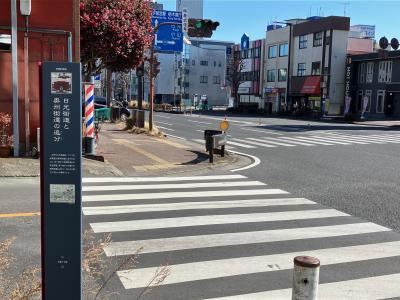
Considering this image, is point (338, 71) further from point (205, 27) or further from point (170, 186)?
point (170, 186)

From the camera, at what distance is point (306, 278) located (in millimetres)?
3135

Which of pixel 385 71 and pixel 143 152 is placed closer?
pixel 143 152

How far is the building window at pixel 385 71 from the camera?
50.2m

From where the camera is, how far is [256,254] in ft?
19.1

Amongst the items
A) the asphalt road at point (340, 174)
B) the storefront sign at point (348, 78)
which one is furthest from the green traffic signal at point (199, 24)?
the storefront sign at point (348, 78)

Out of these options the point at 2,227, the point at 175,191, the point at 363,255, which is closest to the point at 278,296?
the point at 363,255

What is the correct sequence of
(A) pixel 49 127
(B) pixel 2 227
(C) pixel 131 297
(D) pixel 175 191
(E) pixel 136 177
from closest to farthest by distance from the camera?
(A) pixel 49 127 < (C) pixel 131 297 < (B) pixel 2 227 < (D) pixel 175 191 < (E) pixel 136 177

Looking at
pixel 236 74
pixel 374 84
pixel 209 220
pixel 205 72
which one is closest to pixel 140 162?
pixel 209 220

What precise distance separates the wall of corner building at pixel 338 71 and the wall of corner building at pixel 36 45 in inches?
1920

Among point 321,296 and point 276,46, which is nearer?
point 321,296

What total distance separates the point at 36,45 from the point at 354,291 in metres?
10.4

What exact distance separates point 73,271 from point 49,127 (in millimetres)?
965

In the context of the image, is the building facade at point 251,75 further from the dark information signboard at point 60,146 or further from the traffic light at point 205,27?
the dark information signboard at point 60,146

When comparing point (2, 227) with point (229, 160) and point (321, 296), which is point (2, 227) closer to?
point (321, 296)
